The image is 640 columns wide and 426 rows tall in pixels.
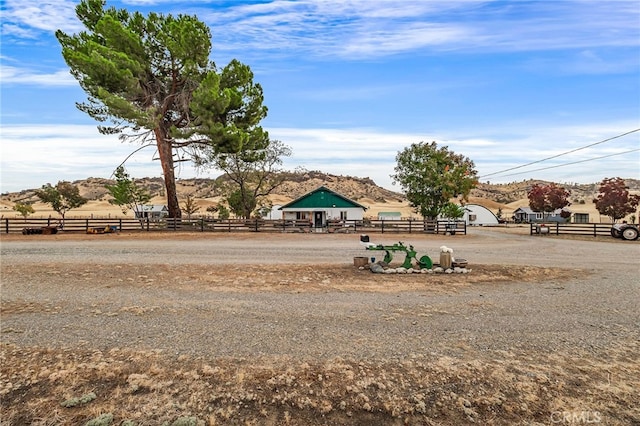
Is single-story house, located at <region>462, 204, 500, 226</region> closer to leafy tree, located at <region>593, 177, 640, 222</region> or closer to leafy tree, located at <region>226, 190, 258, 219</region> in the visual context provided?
leafy tree, located at <region>593, 177, 640, 222</region>

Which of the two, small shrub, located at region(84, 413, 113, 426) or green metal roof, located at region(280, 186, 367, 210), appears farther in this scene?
green metal roof, located at region(280, 186, 367, 210)

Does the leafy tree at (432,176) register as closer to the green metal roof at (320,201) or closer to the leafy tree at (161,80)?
the green metal roof at (320,201)

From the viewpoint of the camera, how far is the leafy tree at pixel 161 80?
77.1 feet

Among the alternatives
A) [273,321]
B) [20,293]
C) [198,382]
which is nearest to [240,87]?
[20,293]

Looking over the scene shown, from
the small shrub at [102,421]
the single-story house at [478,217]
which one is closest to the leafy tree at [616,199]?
the single-story house at [478,217]

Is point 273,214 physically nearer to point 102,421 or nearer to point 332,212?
point 332,212

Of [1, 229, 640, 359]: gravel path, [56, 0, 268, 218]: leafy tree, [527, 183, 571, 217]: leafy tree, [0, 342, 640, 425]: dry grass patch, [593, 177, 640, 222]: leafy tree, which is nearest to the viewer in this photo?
[0, 342, 640, 425]: dry grass patch

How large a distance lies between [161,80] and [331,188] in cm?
8177

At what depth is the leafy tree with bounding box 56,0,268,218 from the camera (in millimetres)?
23500

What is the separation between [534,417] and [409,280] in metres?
6.60

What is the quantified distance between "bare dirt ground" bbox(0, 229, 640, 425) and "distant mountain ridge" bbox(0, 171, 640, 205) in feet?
300

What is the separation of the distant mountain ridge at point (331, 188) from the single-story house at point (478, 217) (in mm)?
51498

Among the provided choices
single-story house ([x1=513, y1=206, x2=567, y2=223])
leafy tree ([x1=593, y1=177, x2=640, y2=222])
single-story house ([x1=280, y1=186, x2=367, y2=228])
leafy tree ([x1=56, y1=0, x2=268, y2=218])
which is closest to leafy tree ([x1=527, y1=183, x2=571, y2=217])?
single-story house ([x1=513, y1=206, x2=567, y2=223])

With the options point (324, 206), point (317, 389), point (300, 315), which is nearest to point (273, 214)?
point (324, 206)
